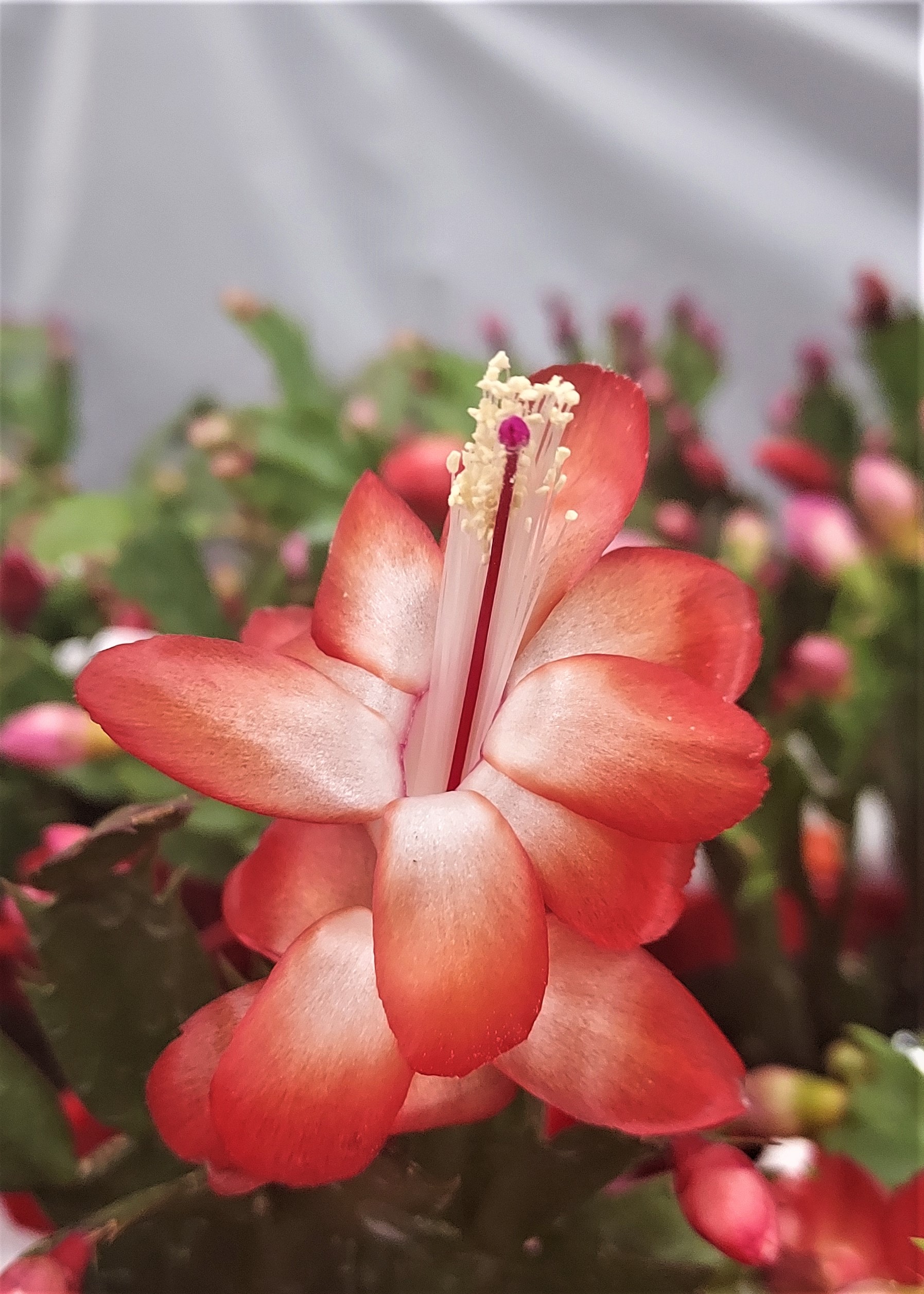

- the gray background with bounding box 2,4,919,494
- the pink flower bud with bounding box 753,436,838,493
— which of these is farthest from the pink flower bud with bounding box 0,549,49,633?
the gray background with bounding box 2,4,919,494

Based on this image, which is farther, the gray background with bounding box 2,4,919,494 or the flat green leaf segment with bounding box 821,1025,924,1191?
the gray background with bounding box 2,4,919,494

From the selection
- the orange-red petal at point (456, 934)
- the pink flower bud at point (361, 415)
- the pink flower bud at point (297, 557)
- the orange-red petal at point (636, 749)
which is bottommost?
the pink flower bud at point (297, 557)

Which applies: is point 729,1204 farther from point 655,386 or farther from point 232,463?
point 655,386

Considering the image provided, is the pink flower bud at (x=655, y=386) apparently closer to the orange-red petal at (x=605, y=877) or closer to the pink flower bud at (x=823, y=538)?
the pink flower bud at (x=823, y=538)

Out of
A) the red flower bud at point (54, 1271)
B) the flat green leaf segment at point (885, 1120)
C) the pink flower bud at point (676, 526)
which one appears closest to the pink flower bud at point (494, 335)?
the pink flower bud at point (676, 526)

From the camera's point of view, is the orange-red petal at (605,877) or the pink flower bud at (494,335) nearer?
the orange-red petal at (605,877)

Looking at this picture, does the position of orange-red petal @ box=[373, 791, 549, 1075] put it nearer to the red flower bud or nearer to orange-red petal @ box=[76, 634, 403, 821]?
orange-red petal @ box=[76, 634, 403, 821]
